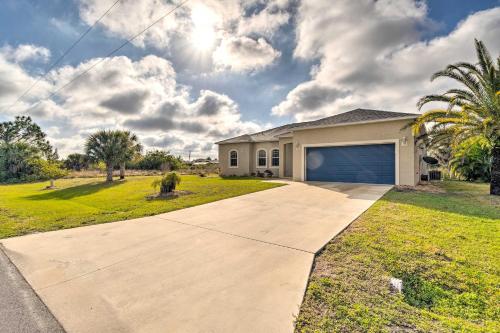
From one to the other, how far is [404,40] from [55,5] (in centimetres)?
1420

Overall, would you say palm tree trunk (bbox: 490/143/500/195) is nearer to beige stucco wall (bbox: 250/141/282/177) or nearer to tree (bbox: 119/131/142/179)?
beige stucco wall (bbox: 250/141/282/177)

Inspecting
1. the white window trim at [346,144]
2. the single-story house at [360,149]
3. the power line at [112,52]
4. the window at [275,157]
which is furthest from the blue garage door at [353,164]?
the power line at [112,52]

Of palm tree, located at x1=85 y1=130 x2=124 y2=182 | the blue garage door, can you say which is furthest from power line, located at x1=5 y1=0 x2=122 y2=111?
the blue garage door

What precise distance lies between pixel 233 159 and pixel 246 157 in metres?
1.55

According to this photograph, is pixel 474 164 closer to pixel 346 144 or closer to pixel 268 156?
pixel 346 144

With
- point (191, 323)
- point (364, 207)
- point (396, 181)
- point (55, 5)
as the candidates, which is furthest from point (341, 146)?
point (55, 5)

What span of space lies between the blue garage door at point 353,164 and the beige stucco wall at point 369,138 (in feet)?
1.27

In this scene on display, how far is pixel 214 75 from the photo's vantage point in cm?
1220

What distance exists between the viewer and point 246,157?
2011 centimetres

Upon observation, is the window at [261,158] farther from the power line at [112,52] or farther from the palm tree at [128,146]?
the power line at [112,52]

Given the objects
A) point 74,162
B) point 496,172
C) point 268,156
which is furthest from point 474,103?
point 74,162

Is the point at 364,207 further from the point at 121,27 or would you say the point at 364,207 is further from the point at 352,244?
the point at 121,27

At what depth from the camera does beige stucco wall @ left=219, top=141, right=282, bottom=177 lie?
19.2 metres

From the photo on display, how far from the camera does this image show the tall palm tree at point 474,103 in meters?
8.11
